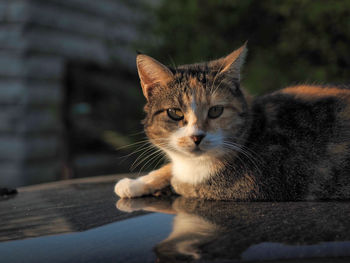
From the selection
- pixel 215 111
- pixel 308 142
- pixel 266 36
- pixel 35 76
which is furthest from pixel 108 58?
pixel 308 142

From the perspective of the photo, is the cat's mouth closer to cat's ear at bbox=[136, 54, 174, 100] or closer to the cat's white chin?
the cat's white chin

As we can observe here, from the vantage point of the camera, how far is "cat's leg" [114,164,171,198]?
6.89ft

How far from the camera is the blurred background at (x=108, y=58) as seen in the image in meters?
3.77

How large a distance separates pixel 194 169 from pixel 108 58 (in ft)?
12.1

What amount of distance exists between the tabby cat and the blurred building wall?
9.22 feet

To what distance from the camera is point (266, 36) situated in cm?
401

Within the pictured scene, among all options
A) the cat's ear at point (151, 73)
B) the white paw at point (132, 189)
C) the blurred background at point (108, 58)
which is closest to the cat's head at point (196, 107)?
the cat's ear at point (151, 73)

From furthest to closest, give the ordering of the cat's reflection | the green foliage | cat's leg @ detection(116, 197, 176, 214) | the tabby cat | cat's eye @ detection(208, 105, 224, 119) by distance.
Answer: the green foliage, cat's eye @ detection(208, 105, 224, 119), the tabby cat, cat's leg @ detection(116, 197, 176, 214), the cat's reflection

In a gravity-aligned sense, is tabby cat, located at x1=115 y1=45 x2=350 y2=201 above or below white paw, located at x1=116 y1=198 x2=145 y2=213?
above

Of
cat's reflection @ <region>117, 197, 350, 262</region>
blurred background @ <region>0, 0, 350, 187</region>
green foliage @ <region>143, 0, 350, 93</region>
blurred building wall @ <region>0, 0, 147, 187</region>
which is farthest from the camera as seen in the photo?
blurred building wall @ <region>0, 0, 147, 187</region>

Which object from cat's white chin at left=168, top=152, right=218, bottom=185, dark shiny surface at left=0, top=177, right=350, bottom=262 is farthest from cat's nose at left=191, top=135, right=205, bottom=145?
dark shiny surface at left=0, top=177, right=350, bottom=262

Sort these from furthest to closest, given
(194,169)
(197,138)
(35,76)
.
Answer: (35,76), (194,169), (197,138)

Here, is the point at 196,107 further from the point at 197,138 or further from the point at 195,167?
the point at 195,167

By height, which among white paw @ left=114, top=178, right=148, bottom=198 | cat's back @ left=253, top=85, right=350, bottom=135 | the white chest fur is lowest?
white paw @ left=114, top=178, right=148, bottom=198
